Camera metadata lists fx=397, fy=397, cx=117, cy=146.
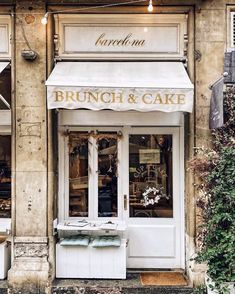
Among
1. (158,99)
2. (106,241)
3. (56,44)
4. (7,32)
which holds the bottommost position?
(106,241)

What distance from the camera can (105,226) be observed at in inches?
272

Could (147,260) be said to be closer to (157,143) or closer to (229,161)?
(157,143)

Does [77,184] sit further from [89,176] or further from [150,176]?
[150,176]

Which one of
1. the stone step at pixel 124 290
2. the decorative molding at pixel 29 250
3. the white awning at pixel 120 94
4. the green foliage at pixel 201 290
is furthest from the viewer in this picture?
the decorative molding at pixel 29 250

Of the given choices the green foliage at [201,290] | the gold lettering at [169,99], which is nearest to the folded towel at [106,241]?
the green foliage at [201,290]

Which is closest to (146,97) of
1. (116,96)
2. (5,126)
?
(116,96)

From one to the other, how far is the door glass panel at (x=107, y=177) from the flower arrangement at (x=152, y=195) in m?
0.55

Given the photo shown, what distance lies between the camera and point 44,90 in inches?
266

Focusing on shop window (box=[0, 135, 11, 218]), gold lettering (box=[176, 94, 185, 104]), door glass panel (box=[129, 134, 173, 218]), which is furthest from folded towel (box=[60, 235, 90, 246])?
gold lettering (box=[176, 94, 185, 104])

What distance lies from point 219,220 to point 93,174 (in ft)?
8.84

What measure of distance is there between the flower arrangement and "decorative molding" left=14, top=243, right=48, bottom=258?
201cm

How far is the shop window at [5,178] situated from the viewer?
722cm

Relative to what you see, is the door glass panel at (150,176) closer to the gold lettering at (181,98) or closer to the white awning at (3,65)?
the gold lettering at (181,98)

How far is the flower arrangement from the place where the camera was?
7262 millimetres
